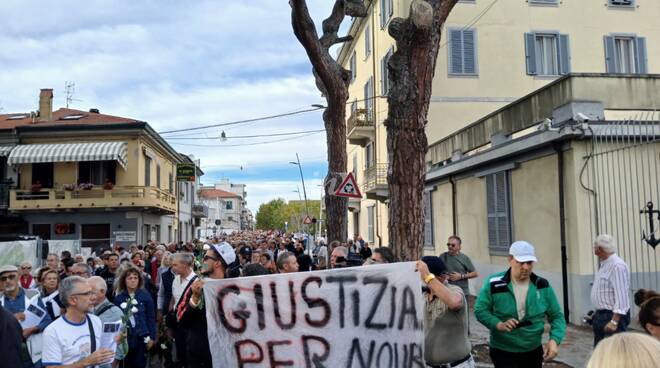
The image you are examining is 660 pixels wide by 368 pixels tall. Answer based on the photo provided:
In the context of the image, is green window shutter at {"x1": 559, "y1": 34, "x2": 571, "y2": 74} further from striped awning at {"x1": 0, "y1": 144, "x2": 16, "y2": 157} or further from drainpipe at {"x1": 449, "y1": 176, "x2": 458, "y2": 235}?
striped awning at {"x1": 0, "y1": 144, "x2": 16, "y2": 157}

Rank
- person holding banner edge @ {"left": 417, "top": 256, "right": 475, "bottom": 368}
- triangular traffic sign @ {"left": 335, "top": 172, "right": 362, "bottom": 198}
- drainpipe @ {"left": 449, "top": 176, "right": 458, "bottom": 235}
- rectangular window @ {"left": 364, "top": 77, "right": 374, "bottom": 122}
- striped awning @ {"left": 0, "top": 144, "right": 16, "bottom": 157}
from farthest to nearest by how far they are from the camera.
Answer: rectangular window @ {"left": 364, "top": 77, "right": 374, "bottom": 122}
striped awning @ {"left": 0, "top": 144, "right": 16, "bottom": 157}
drainpipe @ {"left": 449, "top": 176, "right": 458, "bottom": 235}
triangular traffic sign @ {"left": 335, "top": 172, "right": 362, "bottom": 198}
person holding banner edge @ {"left": 417, "top": 256, "right": 475, "bottom": 368}

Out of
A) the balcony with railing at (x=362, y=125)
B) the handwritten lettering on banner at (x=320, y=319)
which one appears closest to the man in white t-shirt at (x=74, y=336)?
the handwritten lettering on banner at (x=320, y=319)

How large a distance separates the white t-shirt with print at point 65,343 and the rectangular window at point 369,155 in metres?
26.2

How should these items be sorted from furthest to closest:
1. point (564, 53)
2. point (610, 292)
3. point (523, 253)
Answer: point (564, 53) → point (610, 292) → point (523, 253)

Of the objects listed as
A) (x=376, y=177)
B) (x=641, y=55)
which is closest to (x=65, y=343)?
(x=376, y=177)

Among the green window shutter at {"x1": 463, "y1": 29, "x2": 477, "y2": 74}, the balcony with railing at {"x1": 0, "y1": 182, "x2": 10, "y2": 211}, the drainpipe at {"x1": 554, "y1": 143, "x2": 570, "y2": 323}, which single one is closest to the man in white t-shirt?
the drainpipe at {"x1": 554, "y1": 143, "x2": 570, "y2": 323}

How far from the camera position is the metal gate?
10117mm

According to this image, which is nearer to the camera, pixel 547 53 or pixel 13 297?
pixel 13 297

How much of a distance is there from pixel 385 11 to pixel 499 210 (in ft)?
50.3

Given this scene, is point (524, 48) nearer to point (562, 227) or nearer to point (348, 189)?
point (562, 227)

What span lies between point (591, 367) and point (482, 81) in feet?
73.7

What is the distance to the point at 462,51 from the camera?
22.9m

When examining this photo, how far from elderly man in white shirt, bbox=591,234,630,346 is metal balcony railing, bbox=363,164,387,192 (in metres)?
18.9

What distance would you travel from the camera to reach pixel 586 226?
412 inches
